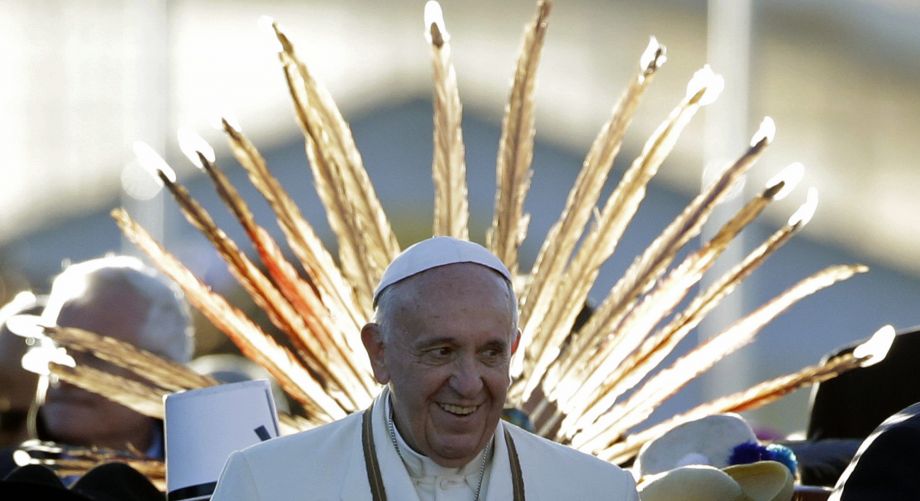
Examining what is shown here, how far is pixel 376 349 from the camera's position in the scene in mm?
2732

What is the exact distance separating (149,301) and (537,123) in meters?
6.83

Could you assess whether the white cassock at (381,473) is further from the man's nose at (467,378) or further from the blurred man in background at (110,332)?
the blurred man in background at (110,332)

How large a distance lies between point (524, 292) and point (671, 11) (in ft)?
23.3

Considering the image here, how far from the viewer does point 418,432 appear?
266 cm

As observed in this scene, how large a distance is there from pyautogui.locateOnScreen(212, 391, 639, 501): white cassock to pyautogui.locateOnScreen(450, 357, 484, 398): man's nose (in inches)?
7.6

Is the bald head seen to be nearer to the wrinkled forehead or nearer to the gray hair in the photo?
the gray hair

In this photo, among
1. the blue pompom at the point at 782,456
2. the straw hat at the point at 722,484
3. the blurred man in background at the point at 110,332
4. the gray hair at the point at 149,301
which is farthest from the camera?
the gray hair at the point at 149,301

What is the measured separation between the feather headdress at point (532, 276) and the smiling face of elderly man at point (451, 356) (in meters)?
0.78

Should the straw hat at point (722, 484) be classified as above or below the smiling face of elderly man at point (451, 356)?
below

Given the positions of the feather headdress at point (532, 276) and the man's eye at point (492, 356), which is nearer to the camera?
the man's eye at point (492, 356)

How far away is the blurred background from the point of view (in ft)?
31.3

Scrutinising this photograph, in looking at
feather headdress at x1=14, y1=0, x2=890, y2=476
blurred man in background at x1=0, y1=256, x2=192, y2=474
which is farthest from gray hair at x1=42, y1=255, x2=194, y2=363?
feather headdress at x1=14, y1=0, x2=890, y2=476

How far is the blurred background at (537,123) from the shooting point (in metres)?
9.55

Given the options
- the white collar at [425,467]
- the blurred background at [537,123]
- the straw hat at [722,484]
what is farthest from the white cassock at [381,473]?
the blurred background at [537,123]
